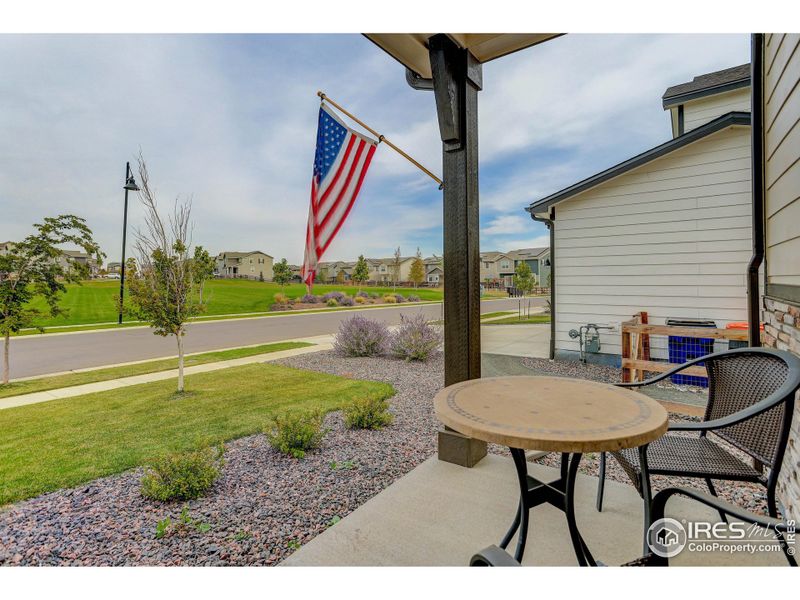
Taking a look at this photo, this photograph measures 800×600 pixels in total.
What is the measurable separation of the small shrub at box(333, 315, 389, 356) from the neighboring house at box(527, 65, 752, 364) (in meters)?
2.74

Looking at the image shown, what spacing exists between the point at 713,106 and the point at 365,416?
6.67 m

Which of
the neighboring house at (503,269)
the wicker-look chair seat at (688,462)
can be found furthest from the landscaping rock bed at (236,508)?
the neighboring house at (503,269)

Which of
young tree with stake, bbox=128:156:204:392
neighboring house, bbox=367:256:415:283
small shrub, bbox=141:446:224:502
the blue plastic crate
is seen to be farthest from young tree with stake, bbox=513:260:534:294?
small shrub, bbox=141:446:224:502

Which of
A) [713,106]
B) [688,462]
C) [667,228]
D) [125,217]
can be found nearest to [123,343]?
[125,217]

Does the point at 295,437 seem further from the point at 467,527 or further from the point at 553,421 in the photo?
the point at 553,421

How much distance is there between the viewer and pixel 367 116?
453 centimetres

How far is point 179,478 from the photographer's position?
1938 millimetres

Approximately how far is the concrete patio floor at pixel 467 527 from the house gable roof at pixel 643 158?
13.7 ft

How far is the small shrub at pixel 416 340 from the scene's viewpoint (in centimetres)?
593

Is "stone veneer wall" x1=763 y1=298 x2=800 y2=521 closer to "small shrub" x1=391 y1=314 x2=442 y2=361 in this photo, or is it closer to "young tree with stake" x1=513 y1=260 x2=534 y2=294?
"small shrub" x1=391 y1=314 x2=442 y2=361

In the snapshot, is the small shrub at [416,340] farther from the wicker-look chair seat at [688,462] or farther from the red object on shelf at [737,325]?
the wicker-look chair seat at [688,462]

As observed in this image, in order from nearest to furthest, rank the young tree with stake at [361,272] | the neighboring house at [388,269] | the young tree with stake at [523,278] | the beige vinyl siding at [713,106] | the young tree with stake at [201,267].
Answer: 1. the young tree with stake at [201,267]
2. the beige vinyl siding at [713,106]
3. the young tree with stake at [523,278]
4. the neighboring house at [388,269]
5. the young tree with stake at [361,272]

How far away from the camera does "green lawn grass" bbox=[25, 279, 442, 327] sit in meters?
4.39
